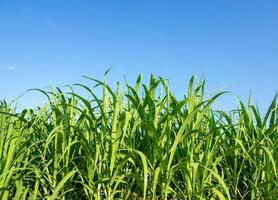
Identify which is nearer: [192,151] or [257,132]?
[192,151]

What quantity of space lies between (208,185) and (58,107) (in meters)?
0.92

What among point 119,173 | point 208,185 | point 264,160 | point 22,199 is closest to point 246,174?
point 264,160

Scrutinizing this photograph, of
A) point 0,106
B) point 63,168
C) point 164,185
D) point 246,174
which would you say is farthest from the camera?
point 0,106

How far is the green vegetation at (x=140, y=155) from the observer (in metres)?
1.95

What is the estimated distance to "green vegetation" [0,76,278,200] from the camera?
6.39ft

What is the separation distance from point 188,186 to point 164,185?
111 mm

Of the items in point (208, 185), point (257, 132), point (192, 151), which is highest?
point (257, 132)

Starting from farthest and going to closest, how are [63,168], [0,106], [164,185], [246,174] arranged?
[0,106] → [246,174] → [63,168] → [164,185]

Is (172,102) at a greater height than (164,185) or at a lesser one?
greater

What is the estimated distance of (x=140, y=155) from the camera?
72.7 inches

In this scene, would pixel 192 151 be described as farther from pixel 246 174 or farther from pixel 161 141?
pixel 246 174

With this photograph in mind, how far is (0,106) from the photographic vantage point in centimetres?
270

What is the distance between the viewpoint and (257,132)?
2.38 metres

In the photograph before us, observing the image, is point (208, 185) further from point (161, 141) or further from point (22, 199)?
point (22, 199)
